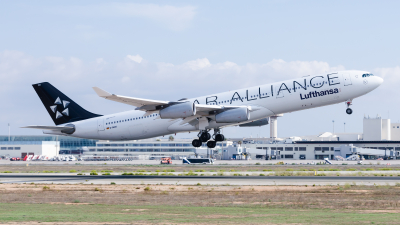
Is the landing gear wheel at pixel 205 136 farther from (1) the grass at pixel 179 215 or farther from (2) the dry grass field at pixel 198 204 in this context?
(1) the grass at pixel 179 215

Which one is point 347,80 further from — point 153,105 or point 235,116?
point 153,105

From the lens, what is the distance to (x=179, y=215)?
929 inches

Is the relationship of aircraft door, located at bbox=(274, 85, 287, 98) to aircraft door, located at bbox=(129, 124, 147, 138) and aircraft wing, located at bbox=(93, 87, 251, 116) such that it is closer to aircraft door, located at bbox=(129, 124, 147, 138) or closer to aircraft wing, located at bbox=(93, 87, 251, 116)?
aircraft wing, located at bbox=(93, 87, 251, 116)

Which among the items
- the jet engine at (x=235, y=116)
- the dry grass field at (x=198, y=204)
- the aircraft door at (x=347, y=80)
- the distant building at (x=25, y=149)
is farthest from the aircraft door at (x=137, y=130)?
the distant building at (x=25, y=149)

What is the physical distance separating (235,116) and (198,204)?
2071 cm

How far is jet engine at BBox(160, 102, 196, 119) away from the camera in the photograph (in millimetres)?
47062

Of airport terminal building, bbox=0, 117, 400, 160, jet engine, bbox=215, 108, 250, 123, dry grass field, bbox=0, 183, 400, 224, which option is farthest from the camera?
airport terminal building, bbox=0, 117, 400, 160

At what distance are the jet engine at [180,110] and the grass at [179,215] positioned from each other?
20.1 m

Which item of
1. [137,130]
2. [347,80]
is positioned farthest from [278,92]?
[137,130]

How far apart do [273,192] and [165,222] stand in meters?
15.6

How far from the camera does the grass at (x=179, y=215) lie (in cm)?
2139

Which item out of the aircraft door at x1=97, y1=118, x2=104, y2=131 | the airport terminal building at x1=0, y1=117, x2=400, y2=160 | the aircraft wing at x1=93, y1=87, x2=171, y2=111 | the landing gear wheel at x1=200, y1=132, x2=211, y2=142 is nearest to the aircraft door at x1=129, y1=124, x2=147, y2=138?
the aircraft door at x1=97, y1=118, x2=104, y2=131

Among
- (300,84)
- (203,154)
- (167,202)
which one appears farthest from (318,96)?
(203,154)

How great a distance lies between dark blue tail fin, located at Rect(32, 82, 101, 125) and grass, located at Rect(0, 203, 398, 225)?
31.0 metres
